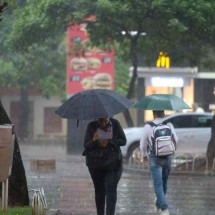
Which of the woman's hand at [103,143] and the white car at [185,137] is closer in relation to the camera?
the woman's hand at [103,143]

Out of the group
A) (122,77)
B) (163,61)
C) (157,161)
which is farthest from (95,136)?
(122,77)

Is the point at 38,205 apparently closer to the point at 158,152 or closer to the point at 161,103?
the point at 158,152

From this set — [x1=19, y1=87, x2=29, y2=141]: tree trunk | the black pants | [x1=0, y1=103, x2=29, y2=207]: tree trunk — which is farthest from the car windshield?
[x1=19, y1=87, x2=29, y2=141]: tree trunk

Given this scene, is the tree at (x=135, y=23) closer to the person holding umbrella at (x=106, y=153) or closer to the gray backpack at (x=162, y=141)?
the gray backpack at (x=162, y=141)

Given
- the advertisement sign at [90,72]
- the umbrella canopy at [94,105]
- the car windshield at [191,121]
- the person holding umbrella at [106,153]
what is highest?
the advertisement sign at [90,72]

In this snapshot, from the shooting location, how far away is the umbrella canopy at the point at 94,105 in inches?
A: 460

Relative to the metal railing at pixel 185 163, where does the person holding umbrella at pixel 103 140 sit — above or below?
above

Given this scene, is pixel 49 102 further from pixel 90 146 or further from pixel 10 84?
pixel 90 146

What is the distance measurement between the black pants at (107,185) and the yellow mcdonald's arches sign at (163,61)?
54.7 ft

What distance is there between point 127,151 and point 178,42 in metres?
4.59

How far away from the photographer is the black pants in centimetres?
1173

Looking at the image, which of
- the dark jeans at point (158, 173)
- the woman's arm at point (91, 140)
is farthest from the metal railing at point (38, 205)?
the dark jeans at point (158, 173)

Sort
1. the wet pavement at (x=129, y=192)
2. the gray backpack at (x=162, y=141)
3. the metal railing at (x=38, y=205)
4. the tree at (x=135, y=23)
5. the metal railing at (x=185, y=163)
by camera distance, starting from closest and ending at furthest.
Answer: the metal railing at (x=38, y=205), the gray backpack at (x=162, y=141), the wet pavement at (x=129, y=192), the tree at (x=135, y=23), the metal railing at (x=185, y=163)

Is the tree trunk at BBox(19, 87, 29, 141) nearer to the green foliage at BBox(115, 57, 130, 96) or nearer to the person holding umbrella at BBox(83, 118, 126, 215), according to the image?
the green foliage at BBox(115, 57, 130, 96)
